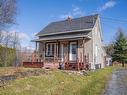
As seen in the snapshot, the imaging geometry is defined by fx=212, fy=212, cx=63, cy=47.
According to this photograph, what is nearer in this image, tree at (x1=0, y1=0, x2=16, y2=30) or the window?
tree at (x1=0, y1=0, x2=16, y2=30)

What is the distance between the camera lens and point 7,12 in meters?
19.8

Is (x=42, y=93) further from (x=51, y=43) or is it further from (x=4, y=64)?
(x=51, y=43)

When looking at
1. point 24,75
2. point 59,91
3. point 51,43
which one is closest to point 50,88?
point 59,91

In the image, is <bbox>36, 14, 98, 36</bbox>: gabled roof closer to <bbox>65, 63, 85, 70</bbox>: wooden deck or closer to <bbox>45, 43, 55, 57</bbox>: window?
<bbox>45, 43, 55, 57</bbox>: window

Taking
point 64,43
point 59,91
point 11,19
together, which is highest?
point 11,19

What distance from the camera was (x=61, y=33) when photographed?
29.3m

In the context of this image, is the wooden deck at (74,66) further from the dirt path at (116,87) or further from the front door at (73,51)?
the dirt path at (116,87)

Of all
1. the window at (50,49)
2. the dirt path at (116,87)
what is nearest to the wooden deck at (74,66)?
the dirt path at (116,87)

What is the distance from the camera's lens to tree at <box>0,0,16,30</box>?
63.4 ft

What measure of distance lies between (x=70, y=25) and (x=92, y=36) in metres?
5.04

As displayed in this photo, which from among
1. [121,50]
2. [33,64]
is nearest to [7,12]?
[33,64]

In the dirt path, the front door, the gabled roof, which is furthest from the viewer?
the gabled roof

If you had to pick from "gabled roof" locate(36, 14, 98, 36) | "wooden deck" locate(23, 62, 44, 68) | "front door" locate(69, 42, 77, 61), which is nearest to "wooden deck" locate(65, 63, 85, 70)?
"wooden deck" locate(23, 62, 44, 68)

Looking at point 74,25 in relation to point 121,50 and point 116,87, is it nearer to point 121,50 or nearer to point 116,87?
point 116,87
